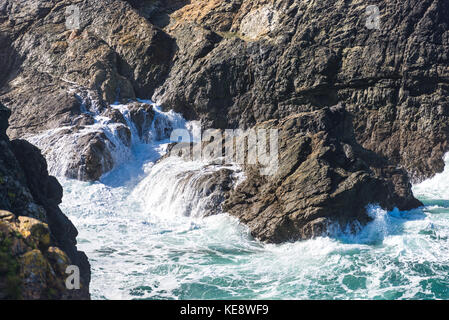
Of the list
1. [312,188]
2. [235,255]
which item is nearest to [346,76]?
[312,188]

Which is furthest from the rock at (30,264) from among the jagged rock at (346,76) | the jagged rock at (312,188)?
the jagged rock at (346,76)

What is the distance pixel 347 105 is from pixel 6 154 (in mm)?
17552

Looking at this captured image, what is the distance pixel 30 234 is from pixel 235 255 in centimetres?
676

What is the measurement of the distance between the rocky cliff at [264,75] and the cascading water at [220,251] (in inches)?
89.5

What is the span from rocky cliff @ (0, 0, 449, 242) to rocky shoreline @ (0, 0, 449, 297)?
0.18ft

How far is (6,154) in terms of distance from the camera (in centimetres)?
958

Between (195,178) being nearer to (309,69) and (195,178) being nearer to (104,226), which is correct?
(104,226)

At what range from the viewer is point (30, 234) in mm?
7879

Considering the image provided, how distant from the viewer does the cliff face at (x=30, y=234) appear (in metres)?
7.23

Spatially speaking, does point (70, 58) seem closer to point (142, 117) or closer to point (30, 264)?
point (142, 117)

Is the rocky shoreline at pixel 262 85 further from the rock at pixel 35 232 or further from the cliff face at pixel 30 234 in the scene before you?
the rock at pixel 35 232

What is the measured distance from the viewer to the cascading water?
36.2ft
